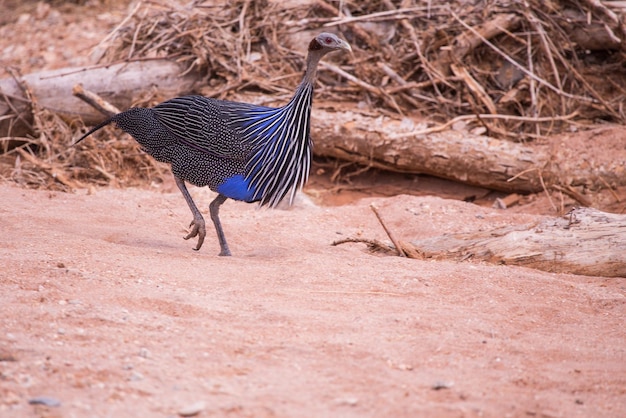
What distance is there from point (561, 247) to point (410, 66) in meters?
3.62

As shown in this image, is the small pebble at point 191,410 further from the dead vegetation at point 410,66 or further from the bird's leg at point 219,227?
the dead vegetation at point 410,66

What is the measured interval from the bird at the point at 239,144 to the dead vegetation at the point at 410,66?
253cm

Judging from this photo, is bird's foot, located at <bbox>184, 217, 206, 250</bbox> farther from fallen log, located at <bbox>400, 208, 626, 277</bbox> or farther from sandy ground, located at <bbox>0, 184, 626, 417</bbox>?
fallen log, located at <bbox>400, 208, 626, 277</bbox>

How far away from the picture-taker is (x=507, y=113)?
779 centimetres

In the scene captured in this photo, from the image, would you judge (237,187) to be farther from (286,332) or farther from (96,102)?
(96,102)

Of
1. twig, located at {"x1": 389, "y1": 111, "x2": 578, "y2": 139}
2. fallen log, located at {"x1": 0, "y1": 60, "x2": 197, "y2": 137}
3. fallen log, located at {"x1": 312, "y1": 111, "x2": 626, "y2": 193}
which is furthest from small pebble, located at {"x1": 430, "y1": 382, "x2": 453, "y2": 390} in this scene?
fallen log, located at {"x1": 0, "y1": 60, "x2": 197, "y2": 137}

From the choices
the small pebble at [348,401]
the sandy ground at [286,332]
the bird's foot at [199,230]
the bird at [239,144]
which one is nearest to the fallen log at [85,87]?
the sandy ground at [286,332]

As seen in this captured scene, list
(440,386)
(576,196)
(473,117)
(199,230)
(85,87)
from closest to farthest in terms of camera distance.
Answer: (440,386)
(199,230)
(576,196)
(473,117)
(85,87)

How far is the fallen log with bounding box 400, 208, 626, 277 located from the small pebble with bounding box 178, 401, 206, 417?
2670 millimetres

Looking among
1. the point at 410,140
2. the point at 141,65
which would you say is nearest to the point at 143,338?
the point at 410,140

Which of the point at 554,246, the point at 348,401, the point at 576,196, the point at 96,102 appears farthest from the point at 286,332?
the point at 96,102

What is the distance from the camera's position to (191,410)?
8.18 feet

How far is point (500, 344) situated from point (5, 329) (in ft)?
6.80

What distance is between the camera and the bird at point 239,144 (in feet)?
15.8
